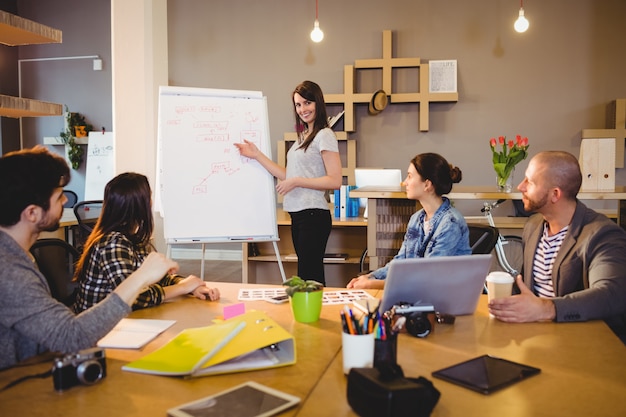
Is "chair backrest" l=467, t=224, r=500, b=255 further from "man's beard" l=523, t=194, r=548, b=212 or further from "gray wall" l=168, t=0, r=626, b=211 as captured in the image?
"gray wall" l=168, t=0, r=626, b=211

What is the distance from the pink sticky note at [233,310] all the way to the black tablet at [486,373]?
2.06 ft

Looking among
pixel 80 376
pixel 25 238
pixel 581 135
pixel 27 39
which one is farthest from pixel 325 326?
pixel 581 135

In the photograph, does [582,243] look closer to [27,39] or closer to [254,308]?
[254,308]

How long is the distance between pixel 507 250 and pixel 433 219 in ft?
6.80

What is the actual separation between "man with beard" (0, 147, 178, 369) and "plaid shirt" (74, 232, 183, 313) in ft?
1.28

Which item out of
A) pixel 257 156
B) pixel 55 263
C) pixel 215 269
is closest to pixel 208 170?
pixel 257 156

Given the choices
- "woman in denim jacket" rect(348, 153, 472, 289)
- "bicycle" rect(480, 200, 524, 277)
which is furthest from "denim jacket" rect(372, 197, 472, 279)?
"bicycle" rect(480, 200, 524, 277)

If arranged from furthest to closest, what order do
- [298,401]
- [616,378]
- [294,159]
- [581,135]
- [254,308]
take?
[581,135], [294,159], [254,308], [616,378], [298,401]

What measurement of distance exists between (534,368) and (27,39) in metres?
2.62

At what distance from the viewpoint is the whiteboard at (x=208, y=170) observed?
3096mm

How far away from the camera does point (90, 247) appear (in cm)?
177

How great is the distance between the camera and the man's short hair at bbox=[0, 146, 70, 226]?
4.06 feet

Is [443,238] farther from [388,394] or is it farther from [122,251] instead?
[388,394]

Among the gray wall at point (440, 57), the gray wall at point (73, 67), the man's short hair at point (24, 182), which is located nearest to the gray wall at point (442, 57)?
the gray wall at point (440, 57)
